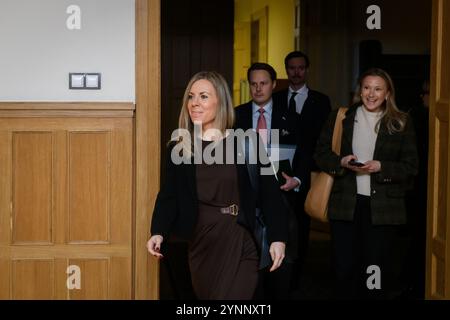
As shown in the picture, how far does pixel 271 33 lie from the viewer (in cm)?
1216

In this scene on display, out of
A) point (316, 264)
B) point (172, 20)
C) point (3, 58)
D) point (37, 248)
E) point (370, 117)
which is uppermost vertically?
point (172, 20)

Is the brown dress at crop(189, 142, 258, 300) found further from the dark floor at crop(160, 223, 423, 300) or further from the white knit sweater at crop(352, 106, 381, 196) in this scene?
the white knit sweater at crop(352, 106, 381, 196)

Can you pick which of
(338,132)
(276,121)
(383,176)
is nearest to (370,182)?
(383,176)

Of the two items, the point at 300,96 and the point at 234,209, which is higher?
the point at 300,96

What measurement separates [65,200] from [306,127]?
232cm

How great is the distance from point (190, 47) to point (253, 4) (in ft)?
13.5

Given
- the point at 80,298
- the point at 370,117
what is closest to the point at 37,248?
the point at 80,298

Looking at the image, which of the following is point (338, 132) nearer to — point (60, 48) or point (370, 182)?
point (370, 182)

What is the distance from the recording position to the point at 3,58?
4.81 metres

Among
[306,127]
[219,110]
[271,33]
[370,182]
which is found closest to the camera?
[219,110]

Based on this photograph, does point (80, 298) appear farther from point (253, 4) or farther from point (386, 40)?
point (253, 4)

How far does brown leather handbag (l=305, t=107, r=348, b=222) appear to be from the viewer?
532 centimetres

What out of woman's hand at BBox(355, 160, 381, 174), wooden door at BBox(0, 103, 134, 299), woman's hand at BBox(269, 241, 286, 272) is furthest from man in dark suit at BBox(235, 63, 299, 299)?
woman's hand at BBox(269, 241, 286, 272)

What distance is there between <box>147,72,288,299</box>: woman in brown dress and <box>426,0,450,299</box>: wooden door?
4.07ft
